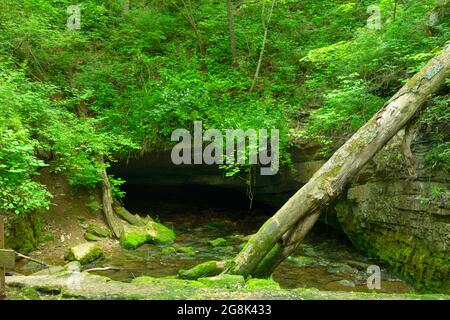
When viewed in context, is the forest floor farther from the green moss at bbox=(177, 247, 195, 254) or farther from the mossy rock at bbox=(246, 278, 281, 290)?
the green moss at bbox=(177, 247, 195, 254)

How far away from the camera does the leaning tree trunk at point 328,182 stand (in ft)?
24.2

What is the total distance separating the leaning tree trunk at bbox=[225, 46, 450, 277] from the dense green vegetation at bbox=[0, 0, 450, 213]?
0.44m

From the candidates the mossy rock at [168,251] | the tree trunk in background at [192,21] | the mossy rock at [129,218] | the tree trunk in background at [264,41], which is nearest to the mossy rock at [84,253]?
the mossy rock at [168,251]

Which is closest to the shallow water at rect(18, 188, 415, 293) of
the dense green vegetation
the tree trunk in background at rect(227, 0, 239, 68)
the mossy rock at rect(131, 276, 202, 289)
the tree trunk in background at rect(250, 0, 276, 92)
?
the mossy rock at rect(131, 276, 202, 289)

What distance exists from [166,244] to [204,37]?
326 inches

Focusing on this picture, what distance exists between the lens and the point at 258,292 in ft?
19.1

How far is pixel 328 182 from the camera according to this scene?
298 inches

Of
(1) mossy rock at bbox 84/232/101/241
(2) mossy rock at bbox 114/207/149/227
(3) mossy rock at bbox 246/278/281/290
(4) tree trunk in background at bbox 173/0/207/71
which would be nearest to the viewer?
(3) mossy rock at bbox 246/278/281/290

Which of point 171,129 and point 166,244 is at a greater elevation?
point 171,129

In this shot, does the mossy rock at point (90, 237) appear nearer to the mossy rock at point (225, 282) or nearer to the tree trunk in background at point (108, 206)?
the tree trunk in background at point (108, 206)

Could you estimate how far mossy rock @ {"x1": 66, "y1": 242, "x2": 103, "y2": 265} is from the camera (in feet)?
29.8

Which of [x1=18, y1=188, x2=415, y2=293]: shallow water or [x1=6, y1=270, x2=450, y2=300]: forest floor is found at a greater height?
[x1=6, y1=270, x2=450, y2=300]: forest floor
